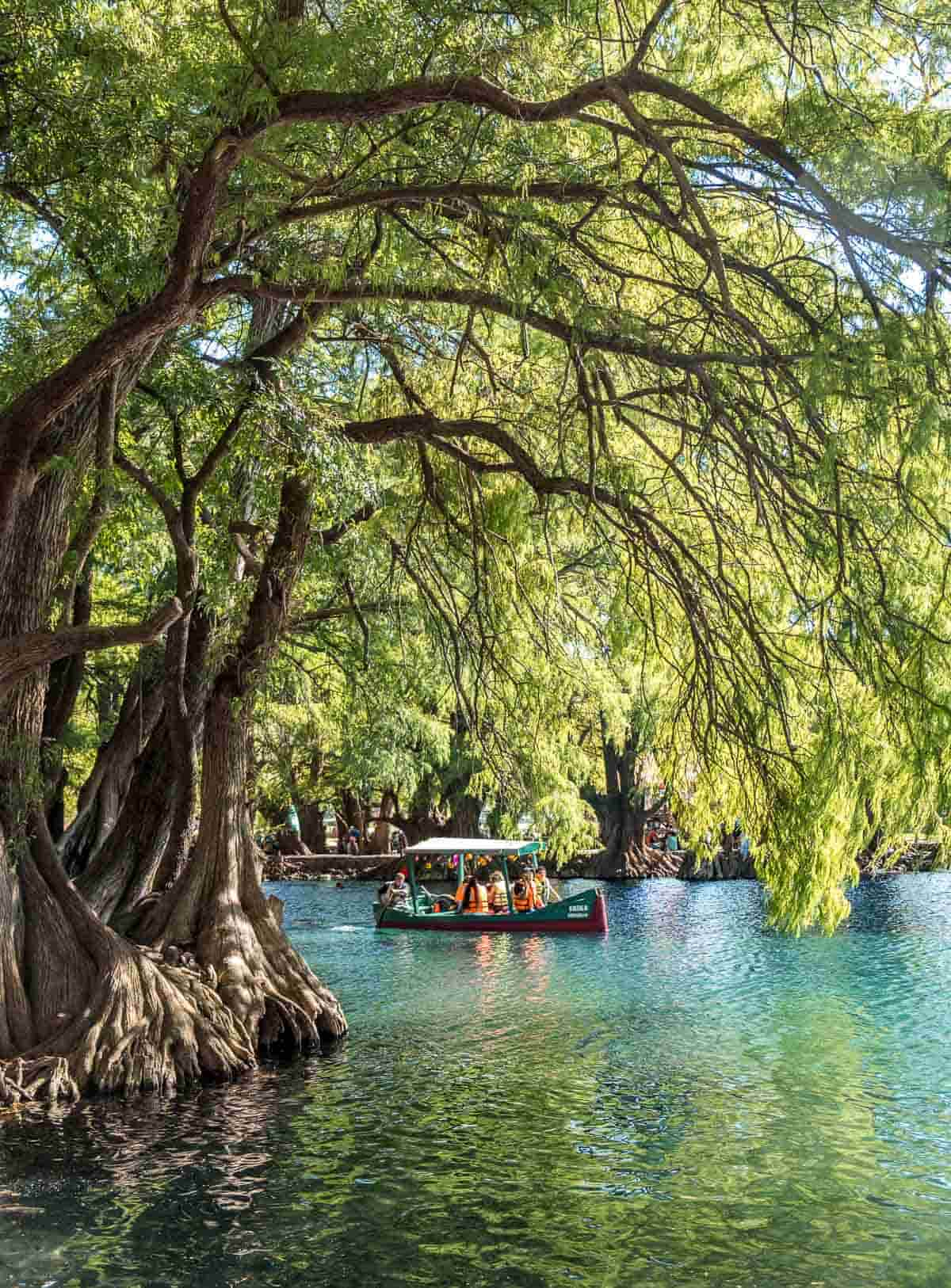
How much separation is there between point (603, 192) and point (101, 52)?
3337mm

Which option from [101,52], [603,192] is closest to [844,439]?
[603,192]

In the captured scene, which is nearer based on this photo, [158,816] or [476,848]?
[158,816]

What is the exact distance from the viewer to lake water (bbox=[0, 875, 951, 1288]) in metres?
7.61

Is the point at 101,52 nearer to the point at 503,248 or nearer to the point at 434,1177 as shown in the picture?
the point at 503,248

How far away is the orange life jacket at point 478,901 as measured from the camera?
26938 millimetres

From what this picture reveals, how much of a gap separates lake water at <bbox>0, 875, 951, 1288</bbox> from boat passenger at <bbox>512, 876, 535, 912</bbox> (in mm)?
8917

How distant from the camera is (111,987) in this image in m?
11.3


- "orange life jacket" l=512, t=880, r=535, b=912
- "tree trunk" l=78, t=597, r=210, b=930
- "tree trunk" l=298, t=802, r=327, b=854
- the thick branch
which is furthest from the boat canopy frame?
"tree trunk" l=298, t=802, r=327, b=854

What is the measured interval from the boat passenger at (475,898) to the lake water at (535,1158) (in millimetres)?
9203

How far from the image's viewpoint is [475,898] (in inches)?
1064

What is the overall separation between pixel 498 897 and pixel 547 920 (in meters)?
2.01

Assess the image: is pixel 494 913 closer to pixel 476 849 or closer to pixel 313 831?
pixel 476 849

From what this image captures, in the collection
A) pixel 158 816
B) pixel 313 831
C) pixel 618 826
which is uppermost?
pixel 313 831

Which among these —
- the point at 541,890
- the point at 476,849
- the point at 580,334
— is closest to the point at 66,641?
the point at 580,334
